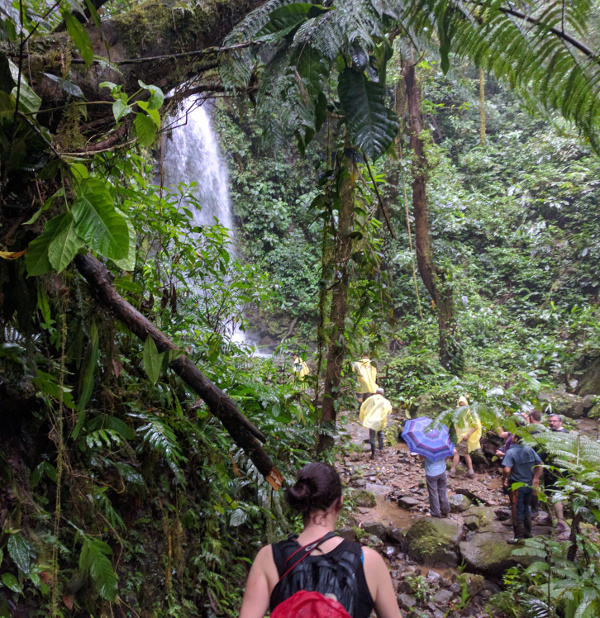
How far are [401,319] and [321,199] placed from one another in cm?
1030

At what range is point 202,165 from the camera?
12.0 meters

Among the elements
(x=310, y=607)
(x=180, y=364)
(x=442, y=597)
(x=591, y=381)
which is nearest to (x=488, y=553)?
(x=442, y=597)

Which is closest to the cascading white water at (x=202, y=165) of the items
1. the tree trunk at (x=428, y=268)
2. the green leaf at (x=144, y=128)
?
the tree trunk at (x=428, y=268)

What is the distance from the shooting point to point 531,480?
15.6ft

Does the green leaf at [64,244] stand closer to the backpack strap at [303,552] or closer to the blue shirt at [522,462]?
the backpack strap at [303,552]

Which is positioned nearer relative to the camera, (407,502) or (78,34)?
(78,34)

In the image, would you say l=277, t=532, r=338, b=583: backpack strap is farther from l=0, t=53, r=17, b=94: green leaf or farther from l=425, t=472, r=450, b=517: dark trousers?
l=425, t=472, r=450, b=517: dark trousers

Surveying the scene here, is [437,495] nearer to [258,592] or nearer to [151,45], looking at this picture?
[258,592]

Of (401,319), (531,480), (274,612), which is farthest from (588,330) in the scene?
(274,612)

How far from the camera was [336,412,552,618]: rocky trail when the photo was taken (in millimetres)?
4172

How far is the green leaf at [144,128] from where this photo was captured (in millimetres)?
1478

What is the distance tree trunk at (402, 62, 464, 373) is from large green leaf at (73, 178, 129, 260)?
23.9ft

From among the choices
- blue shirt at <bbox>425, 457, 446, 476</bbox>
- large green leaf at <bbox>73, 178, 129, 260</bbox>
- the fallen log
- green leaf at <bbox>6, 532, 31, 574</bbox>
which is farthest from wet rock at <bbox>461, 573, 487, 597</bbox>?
large green leaf at <bbox>73, 178, 129, 260</bbox>

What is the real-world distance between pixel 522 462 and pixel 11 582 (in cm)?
468
